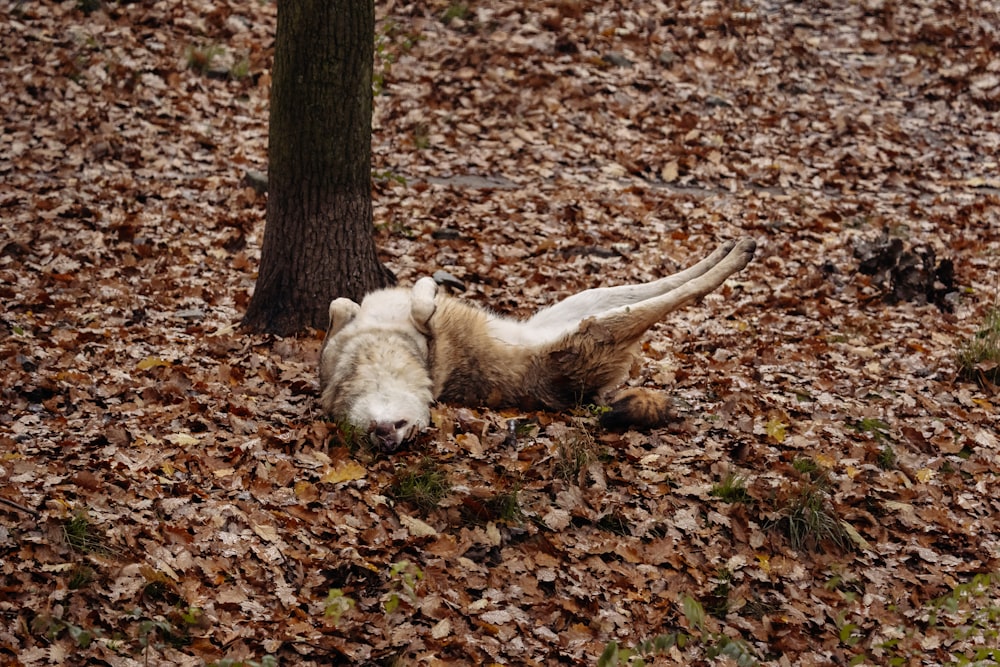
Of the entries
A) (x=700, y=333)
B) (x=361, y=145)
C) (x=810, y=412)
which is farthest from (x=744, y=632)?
(x=361, y=145)

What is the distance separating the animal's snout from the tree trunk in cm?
184

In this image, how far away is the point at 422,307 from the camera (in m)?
6.63

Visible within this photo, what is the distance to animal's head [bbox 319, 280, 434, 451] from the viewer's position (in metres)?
6.14

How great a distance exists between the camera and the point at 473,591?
5.04 meters

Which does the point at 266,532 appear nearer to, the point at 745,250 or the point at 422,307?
the point at 422,307

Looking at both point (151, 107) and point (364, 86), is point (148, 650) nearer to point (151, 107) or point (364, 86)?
point (364, 86)

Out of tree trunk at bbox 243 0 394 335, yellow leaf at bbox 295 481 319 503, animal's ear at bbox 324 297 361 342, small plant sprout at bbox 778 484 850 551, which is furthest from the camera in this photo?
tree trunk at bbox 243 0 394 335

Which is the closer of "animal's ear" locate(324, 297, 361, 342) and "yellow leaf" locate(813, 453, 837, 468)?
"yellow leaf" locate(813, 453, 837, 468)

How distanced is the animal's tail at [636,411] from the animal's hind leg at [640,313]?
436 mm

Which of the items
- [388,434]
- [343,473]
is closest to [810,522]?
Result: [388,434]

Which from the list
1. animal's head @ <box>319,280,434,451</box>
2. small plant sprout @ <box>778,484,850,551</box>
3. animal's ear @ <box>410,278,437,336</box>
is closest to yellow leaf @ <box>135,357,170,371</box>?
animal's head @ <box>319,280,434,451</box>

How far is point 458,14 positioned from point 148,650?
11.6 m

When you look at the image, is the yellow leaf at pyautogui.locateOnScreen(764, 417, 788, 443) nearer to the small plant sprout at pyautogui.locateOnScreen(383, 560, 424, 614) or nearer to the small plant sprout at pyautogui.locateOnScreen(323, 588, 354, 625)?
the small plant sprout at pyautogui.locateOnScreen(383, 560, 424, 614)

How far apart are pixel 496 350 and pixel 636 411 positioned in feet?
3.61
